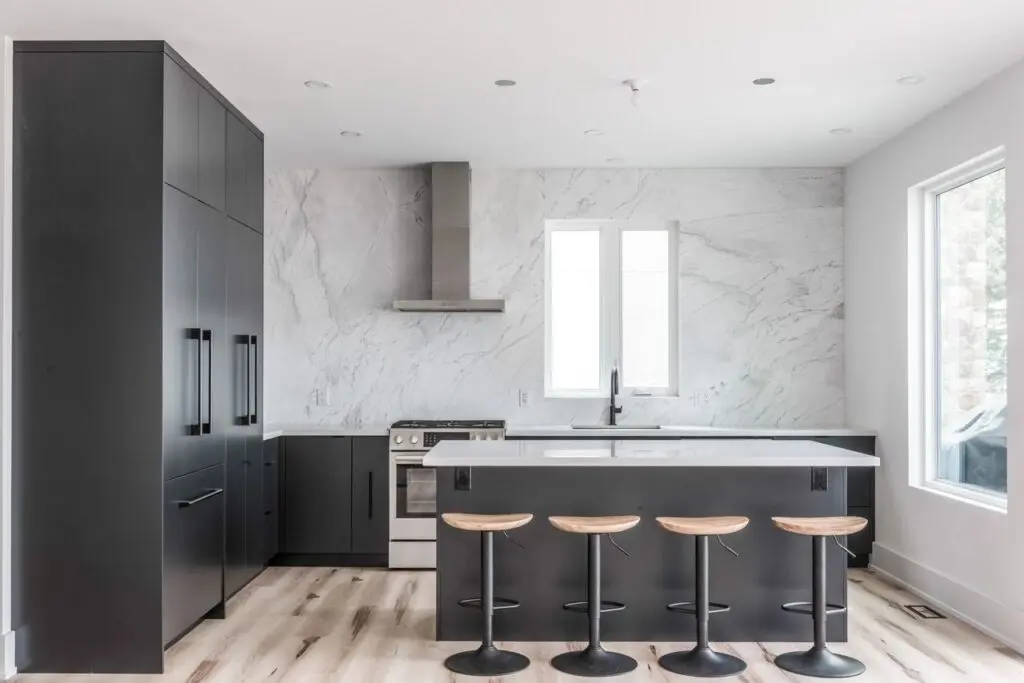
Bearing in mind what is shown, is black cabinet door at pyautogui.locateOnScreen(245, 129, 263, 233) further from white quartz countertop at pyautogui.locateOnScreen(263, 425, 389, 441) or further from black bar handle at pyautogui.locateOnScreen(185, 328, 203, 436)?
white quartz countertop at pyautogui.locateOnScreen(263, 425, 389, 441)

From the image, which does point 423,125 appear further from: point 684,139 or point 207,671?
point 207,671

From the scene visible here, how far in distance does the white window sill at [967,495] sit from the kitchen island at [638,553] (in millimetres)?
886

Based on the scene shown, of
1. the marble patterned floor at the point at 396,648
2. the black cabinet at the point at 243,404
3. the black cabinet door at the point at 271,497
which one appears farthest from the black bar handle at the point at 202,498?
the black cabinet door at the point at 271,497

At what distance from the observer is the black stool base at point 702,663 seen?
3639 millimetres

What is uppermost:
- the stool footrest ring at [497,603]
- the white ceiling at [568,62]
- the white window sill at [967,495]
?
the white ceiling at [568,62]

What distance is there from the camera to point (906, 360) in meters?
5.14

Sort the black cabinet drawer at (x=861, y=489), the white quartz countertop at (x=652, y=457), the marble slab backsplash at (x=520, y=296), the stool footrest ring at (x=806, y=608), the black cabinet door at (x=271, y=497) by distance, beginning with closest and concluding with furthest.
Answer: the white quartz countertop at (x=652, y=457) → the stool footrest ring at (x=806, y=608) → the black cabinet door at (x=271, y=497) → the black cabinet drawer at (x=861, y=489) → the marble slab backsplash at (x=520, y=296)

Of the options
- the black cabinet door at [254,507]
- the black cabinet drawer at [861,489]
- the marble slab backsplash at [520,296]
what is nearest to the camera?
the black cabinet door at [254,507]

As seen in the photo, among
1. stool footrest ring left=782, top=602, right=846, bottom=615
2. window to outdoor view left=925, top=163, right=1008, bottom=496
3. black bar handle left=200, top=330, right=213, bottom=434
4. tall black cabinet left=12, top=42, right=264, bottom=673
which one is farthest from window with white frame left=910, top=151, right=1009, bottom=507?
tall black cabinet left=12, top=42, right=264, bottom=673

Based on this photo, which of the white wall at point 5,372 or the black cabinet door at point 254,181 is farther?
the black cabinet door at point 254,181

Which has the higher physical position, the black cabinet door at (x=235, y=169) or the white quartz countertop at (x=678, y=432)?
the black cabinet door at (x=235, y=169)

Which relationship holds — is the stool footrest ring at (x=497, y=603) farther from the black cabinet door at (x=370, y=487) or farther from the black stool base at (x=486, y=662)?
the black cabinet door at (x=370, y=487)

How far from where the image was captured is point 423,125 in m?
5.11

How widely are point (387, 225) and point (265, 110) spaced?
62.9 inches
